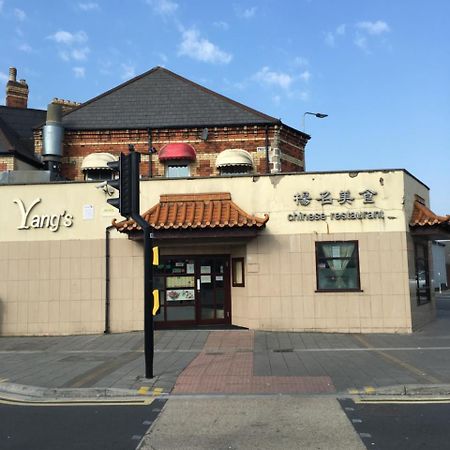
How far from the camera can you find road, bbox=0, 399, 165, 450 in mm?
5297

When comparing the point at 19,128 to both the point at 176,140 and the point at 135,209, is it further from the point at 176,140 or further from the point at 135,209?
the point at 135,209

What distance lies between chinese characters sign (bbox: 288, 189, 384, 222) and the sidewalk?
3.15m

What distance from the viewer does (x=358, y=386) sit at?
24.8 ft

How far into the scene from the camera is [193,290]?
46.2 feet

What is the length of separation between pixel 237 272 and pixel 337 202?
3.39 meters

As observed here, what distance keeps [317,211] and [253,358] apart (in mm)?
5213

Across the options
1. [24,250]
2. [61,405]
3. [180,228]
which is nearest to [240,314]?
[180,228]

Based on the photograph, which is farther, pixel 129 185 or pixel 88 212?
pixel 88 212

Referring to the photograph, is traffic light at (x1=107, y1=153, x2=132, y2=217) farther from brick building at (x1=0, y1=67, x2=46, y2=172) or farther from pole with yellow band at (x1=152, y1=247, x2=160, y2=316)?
brick building at (x1=0, y1=67, x2=46, y2=172)

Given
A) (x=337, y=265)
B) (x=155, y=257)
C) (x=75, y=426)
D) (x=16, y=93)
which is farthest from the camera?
(x=16, y=93)

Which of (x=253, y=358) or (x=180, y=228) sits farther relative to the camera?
(x=180, y=228)

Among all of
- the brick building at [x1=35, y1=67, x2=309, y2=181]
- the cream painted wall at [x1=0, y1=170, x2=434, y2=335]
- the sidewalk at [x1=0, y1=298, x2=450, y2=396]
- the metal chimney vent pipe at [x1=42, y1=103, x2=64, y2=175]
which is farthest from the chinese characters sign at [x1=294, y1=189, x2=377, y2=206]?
the metal chimney vent pipe at [x1=42, y1=103, x2=64, y2=175]

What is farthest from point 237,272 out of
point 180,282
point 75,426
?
point 75,426

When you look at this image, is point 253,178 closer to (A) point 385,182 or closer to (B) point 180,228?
(B) point 180,228
